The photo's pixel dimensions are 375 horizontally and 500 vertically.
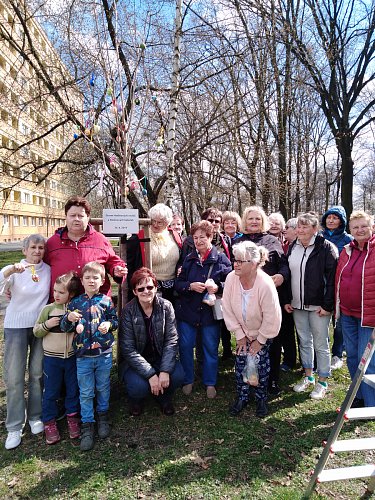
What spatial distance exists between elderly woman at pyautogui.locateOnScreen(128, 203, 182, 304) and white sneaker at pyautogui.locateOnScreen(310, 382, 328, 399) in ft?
6.28

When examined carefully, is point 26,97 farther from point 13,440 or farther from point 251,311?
point 251,311

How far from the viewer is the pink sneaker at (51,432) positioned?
2996 millimetres

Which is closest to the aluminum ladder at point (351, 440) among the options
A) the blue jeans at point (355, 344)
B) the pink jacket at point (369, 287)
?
the pink jacket at point (369, 287)

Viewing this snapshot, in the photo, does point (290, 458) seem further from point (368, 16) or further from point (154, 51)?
point (368, 16)

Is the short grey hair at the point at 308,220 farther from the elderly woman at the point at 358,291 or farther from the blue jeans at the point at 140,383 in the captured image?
the blue jeans at the point at 140,383

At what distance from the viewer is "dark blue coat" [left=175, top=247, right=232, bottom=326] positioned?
370cm

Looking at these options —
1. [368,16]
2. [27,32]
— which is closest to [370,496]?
[27,32]

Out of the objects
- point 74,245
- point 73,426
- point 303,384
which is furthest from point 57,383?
point 303,384

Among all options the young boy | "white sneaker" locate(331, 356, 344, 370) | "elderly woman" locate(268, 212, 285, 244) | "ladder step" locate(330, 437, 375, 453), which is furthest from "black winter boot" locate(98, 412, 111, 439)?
"elderly woman" locate(268, 212, 285, 244)

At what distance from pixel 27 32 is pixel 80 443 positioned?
27.1 feet

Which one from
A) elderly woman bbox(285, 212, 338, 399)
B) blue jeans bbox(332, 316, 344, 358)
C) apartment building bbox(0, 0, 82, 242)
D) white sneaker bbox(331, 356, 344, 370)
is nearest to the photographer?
elderly woman bbox(285, 212, 338, 399)

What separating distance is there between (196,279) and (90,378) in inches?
58.2

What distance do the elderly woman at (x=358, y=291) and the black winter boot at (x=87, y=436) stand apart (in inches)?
105

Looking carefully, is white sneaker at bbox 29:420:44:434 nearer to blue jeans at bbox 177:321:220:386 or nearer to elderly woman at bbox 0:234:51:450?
elderly woman at bbox 0:234:51:450
